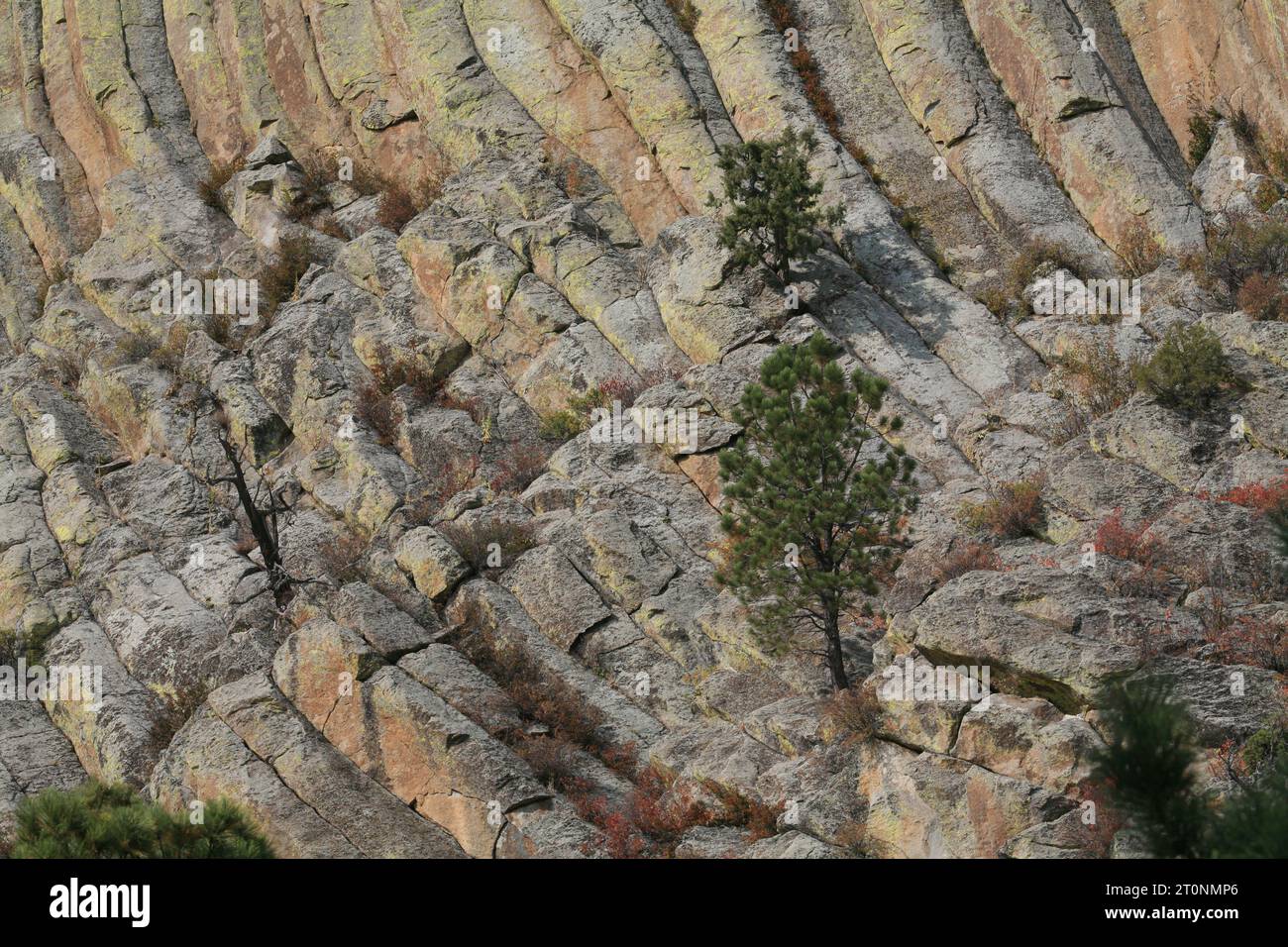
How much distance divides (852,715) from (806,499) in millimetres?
3596

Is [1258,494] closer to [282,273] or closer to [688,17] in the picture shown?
[688,17]

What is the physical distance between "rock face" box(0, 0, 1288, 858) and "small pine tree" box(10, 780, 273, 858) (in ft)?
19.0

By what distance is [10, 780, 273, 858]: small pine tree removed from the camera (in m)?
14.0

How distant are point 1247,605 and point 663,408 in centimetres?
1270

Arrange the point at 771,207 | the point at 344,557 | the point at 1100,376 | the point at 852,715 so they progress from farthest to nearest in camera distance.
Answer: the point at 771,207
the point at 344,557
the point at 1100,376
the point at 852,715

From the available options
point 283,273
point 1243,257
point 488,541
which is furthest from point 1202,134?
point 283,273

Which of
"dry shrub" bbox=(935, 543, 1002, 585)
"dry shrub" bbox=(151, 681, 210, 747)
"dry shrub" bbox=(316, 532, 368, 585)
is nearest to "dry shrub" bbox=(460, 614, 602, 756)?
"dry shrub" bbox=(316, 532, 368, 585)

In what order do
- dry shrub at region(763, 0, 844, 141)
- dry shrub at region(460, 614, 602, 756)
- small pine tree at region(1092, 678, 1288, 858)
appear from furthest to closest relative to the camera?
dry shrub at region(763, 0, 844, 141) < dry shrub at region(460, 614, 602, 756) < small pine tree at region(1092, 678, 1288, 858)

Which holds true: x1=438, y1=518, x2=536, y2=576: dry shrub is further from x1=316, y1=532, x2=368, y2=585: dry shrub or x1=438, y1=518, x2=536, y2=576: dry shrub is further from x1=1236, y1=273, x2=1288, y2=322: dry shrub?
x1=1236, y1=273, x2=1288, y2=322: dry shrub

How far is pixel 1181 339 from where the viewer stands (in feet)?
80.3

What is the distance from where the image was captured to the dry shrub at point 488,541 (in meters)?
26.2

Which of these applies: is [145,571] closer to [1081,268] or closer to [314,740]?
[314,740]

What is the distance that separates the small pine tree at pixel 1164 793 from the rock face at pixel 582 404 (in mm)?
8952

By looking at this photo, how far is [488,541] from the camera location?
86.7ft
